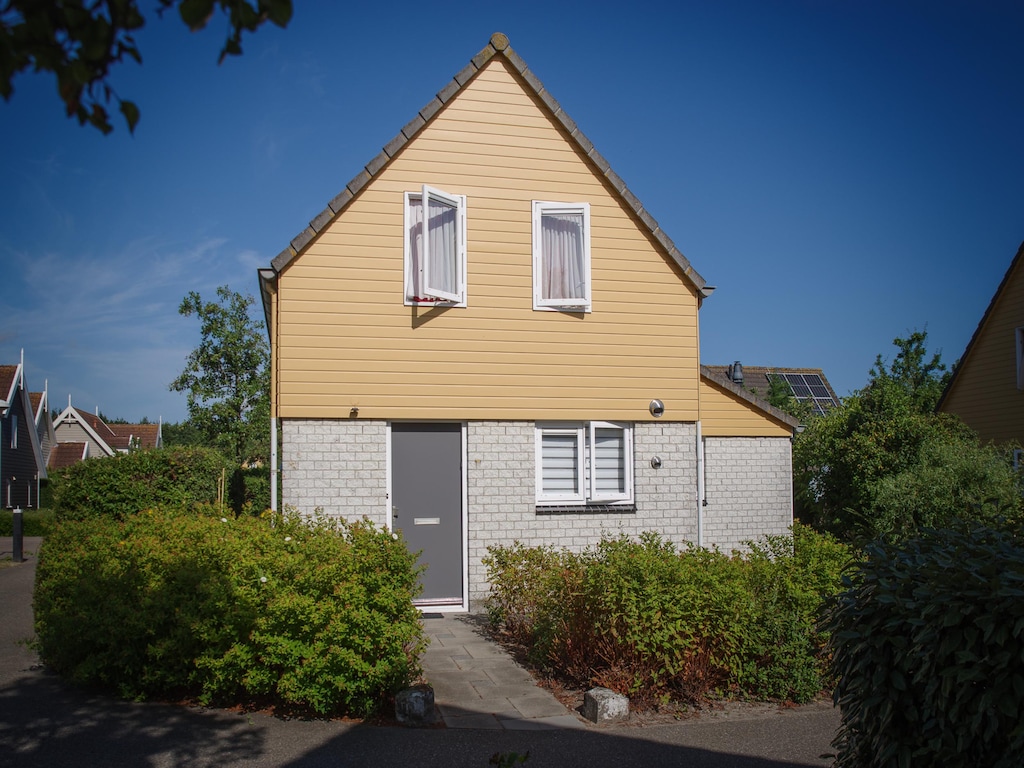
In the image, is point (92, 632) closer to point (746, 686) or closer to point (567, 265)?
point (746, 686)

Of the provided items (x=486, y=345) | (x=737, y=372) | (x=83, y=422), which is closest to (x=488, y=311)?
(x=486, y=345)

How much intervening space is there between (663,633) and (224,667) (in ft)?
11.8

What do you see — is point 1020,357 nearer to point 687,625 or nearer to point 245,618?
point 687,625

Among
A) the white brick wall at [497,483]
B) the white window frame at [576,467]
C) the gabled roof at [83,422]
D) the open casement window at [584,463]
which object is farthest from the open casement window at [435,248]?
the gabled roof at [83,422]

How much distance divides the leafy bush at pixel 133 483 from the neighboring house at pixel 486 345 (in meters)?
2.02

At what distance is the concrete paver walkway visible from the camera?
678cm

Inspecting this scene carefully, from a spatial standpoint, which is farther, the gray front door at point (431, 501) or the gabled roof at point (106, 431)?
the gabled roof at point (106, 431)

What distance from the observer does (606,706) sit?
265 inches

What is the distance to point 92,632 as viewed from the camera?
7113mm

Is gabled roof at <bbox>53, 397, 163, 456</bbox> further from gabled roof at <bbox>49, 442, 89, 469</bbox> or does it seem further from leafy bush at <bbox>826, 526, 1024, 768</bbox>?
leafy bush at <bbox>826, 526, 1024, 768</bbox>

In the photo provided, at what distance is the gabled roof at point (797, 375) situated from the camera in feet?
95.6

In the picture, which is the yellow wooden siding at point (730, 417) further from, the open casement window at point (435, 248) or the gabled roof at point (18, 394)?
the gabled roof at point (18, 394)

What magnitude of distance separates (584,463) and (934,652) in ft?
27.0

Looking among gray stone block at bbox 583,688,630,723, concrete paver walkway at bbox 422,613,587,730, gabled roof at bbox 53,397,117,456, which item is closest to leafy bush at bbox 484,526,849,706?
gray stone block at bbox 583,688,630,723
